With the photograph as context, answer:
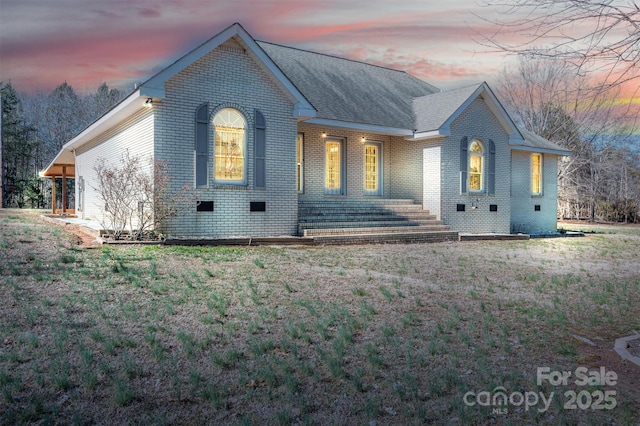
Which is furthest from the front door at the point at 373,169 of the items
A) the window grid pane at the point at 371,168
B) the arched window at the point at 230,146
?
the arched window at the point at 230,146

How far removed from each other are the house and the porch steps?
0.06 m

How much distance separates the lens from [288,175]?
1415 centimetres

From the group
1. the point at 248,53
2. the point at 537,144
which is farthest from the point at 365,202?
the point at 537,144

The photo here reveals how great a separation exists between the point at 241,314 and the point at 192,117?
8321mm

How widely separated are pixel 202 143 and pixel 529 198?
51.0 feet

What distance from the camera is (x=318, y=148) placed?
55.8ft

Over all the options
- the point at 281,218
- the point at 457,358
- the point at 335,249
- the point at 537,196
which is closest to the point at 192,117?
the point at 281,218

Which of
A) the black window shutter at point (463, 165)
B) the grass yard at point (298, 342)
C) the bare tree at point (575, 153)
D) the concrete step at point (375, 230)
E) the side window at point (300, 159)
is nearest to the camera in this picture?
the grass yard at point (298, 342)

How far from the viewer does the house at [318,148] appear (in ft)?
41.4

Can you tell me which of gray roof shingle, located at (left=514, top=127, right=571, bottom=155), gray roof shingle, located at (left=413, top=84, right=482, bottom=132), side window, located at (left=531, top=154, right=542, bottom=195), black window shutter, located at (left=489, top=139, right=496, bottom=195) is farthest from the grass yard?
side window, located at (left=531, top=154, right=542, bottom=195)

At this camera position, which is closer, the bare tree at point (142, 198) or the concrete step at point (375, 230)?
the bare tree at point (142, 198)

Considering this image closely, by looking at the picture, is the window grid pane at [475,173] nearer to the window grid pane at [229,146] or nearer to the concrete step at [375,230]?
the concrete step at [375,230]

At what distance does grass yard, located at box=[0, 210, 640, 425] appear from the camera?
3338 millimetres

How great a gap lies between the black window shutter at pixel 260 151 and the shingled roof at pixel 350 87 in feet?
8.04
